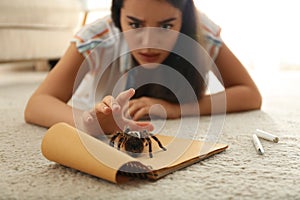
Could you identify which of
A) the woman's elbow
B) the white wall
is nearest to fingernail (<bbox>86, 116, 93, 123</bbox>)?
the woman's elbow

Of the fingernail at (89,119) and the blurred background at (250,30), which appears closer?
the fingernail at (89,119)

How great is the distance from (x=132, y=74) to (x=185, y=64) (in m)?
0.15

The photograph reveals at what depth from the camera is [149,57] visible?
1002mm

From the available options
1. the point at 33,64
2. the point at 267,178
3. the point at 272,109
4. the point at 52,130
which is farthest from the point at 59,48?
the point at 267,178

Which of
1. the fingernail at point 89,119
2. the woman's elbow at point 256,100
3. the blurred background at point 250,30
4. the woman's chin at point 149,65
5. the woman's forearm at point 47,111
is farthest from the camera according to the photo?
the blurred background at point 250,30

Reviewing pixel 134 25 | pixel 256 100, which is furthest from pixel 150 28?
pixel 256 100

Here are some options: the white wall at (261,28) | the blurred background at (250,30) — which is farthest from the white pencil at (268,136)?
the white wall at (261,28)

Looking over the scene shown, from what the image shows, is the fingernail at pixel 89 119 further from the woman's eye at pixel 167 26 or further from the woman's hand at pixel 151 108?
the woman's eye at pixel 167 26

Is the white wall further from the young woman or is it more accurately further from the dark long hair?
the dark long hair

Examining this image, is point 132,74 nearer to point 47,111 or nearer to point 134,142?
point 47,111

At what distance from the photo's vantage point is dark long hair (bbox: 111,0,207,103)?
41.2 inches

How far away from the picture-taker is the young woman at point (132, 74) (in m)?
0.92

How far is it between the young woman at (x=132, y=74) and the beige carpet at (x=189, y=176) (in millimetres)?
96

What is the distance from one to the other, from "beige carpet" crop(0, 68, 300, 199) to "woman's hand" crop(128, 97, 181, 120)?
8 centimetres
